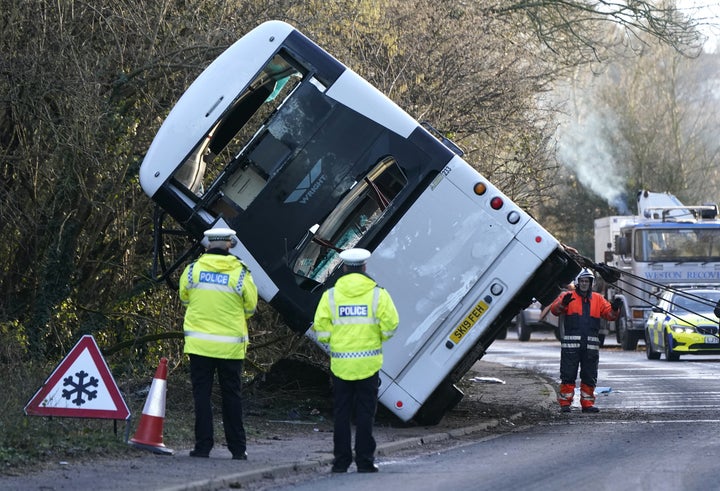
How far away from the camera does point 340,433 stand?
10.3m

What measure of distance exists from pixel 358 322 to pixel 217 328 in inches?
41.7

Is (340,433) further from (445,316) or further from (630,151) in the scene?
(630,151)

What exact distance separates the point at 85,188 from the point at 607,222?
2536cm

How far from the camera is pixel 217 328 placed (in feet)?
34.1

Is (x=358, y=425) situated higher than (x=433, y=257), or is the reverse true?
(x=433, y=257)

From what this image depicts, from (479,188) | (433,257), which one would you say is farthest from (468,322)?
(479,188)

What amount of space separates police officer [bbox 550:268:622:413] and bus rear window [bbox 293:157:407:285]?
374 cm

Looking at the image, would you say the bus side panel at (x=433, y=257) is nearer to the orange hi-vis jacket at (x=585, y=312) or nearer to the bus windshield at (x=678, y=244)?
the orange hi-vis jacket at (x=585, y=312)

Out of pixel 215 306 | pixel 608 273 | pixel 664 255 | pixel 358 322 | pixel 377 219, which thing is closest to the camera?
pixel 358 322

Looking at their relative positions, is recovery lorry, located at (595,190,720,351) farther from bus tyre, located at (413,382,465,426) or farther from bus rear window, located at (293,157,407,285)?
bus rear window, located at (293,157,407,285)

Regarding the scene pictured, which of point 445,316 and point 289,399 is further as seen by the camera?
point 289,399

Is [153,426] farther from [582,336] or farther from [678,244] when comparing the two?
[678,244]

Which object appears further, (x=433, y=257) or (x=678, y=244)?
(x=678, y=244)

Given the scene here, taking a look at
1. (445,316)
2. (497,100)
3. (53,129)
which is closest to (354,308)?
(445,316)
